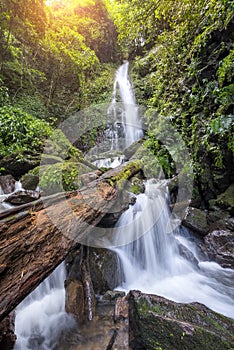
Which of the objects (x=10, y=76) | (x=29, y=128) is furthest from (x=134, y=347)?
(x=10, y=76)

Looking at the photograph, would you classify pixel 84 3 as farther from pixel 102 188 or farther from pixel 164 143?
pixel 102 188

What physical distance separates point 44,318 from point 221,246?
3.68 m

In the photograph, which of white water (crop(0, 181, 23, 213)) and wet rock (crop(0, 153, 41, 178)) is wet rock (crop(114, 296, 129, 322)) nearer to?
white water (crop(0, 181, 23, 213))

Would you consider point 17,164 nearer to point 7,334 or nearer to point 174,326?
point 7,334

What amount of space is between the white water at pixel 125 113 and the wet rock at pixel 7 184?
626 cm

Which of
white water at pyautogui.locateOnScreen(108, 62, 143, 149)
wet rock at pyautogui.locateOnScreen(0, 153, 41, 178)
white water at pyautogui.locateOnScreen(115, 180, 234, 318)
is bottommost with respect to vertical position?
white water at pyautogui.locateOnScreen(115, 180, 234, 318)

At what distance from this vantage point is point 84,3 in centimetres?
1338

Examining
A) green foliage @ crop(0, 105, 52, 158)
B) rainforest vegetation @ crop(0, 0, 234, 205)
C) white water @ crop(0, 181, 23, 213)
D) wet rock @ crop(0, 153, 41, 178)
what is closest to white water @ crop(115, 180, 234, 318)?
rainforest vegetation @ crop(0, 0, 234, 205)

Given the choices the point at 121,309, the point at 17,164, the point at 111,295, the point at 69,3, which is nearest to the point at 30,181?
the point at 17,164

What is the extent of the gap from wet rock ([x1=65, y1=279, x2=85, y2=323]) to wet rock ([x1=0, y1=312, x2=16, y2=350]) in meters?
0.72

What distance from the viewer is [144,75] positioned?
12.9m

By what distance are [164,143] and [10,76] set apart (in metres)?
7.88

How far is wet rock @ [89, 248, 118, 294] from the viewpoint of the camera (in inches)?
125

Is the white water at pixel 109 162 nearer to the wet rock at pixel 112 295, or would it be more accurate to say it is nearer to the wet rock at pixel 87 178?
the wet rock at pixel 87 178
